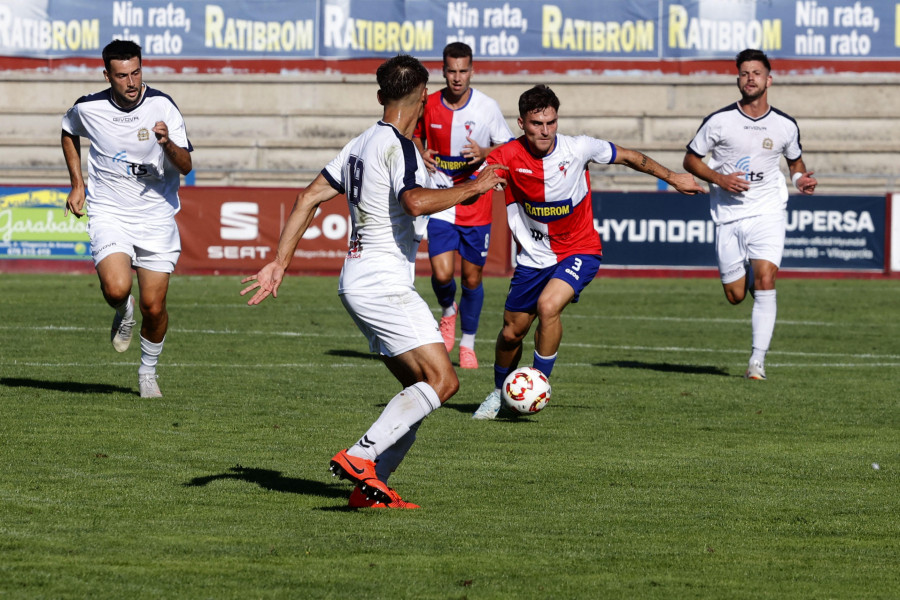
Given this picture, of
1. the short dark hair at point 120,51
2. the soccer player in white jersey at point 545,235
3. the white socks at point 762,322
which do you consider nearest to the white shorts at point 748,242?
the white socks at point 762,322

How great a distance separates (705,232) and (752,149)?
10983 millimetres

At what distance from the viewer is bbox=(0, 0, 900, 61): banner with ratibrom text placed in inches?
1173

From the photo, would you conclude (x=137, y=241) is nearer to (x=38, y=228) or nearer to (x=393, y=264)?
(x=393, y=264)

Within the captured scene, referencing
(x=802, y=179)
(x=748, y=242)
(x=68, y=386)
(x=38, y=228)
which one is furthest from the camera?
(x=38, y=228)

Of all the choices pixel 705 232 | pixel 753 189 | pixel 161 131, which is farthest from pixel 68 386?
pixel 705 232

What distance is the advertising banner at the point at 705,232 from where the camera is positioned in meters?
23.0

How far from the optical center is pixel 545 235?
974 cm

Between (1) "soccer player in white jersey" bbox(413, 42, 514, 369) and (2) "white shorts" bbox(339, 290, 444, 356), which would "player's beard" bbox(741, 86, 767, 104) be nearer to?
(1) "soccer player in white jersey" bbox(413, 42, 514, 369)

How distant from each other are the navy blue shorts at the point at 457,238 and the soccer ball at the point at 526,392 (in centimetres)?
393

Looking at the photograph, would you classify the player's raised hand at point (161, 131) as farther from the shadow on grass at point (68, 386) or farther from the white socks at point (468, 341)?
the white socks at point (468, 341)

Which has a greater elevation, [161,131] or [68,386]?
[161,131]

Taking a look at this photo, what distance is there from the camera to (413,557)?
17.9 ft

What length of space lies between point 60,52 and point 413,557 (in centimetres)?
2723

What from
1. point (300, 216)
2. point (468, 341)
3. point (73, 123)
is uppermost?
point (73, 123)
